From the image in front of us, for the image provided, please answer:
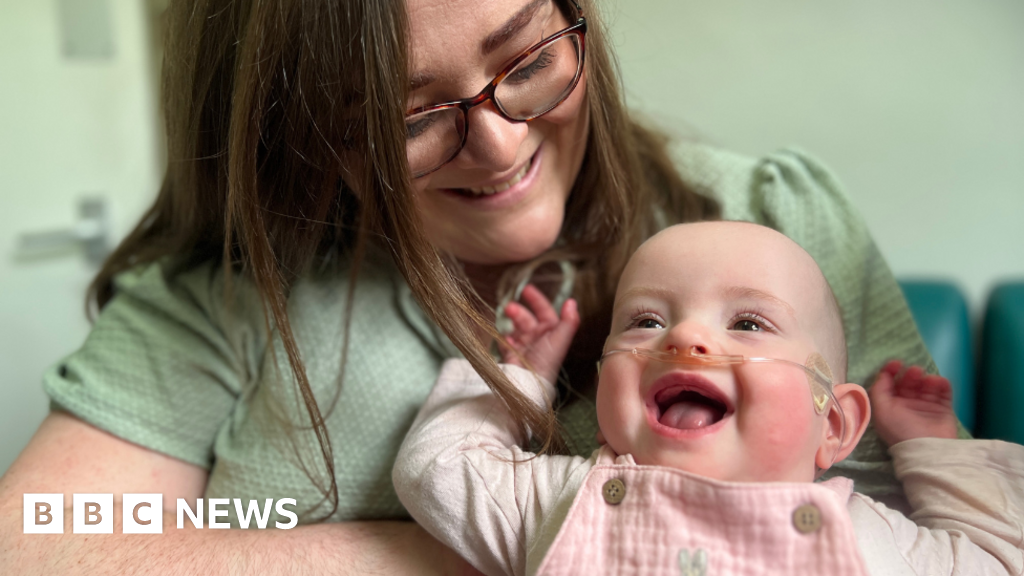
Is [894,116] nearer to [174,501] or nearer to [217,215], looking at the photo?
[217,215]

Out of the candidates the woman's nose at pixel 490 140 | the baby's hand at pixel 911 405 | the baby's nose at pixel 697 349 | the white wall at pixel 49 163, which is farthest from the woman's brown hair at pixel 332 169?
the white wall at pixel 49 163

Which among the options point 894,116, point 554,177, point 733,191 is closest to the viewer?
point 554,177

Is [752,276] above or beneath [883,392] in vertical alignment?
above

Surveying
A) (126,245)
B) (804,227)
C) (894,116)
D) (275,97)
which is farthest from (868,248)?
(126,245)

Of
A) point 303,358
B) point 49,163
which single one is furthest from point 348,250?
point 49,163

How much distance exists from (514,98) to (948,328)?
3.09 ft

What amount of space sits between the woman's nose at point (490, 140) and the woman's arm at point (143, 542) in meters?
0.51

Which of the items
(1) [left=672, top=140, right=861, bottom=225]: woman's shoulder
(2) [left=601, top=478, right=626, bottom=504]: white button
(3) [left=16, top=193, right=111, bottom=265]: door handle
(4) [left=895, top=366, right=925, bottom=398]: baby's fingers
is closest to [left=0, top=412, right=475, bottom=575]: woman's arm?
(2) [left=601, top=478, right=626, bottom=504]: white button

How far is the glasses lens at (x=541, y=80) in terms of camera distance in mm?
871

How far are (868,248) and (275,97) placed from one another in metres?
0.86

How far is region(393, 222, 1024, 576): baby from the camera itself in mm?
700

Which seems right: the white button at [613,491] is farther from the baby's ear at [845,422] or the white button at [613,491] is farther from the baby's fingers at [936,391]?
the baby's fingers at [936,391]

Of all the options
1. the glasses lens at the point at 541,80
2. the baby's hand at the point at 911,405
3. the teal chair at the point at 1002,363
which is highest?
the glasses lens at the point at 541,80

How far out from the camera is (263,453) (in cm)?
109
